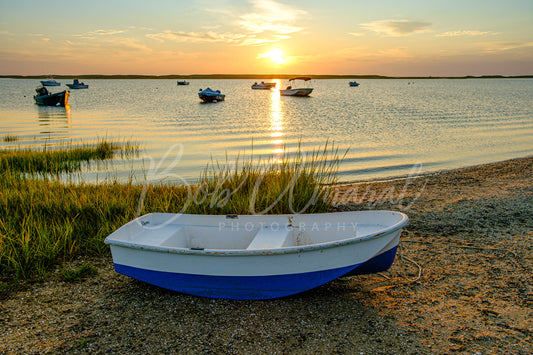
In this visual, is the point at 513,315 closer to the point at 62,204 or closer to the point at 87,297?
the point at 87,297

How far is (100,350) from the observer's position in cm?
404

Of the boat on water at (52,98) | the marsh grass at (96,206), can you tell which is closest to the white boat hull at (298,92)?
the boat on water at (52,98)

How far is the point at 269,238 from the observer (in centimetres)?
528

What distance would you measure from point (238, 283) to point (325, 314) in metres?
1.13

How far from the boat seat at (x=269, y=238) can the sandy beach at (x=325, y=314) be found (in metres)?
0.73

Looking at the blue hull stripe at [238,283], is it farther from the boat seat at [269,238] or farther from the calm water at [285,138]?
the calm water at [285,138]

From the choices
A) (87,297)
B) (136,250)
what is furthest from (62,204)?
(136,250)

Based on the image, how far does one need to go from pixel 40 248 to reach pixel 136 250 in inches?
88.4

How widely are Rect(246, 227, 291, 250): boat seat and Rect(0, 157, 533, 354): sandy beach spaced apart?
2.39ft

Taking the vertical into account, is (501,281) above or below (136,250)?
below

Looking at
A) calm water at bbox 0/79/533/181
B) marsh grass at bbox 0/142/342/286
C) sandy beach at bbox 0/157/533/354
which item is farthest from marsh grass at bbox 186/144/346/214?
calm water at bbox 0/79/533/181

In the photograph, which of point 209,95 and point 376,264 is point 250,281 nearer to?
point 376,264

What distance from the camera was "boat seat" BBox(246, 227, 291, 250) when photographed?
500 centimetres

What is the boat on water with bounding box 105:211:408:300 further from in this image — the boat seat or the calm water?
the calm water
